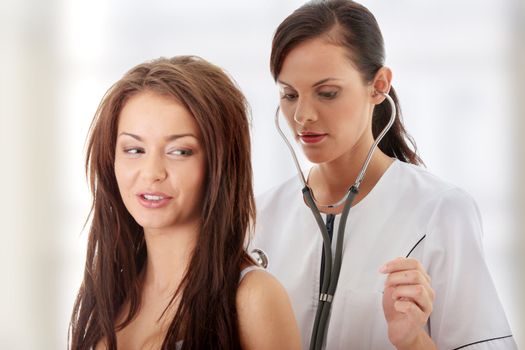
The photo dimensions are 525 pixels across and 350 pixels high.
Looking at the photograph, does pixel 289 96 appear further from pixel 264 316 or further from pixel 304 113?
pixel 264 316

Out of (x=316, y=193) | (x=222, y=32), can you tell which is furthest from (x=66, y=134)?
(x=316, y=193)

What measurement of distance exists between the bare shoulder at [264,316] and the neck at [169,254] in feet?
0.28

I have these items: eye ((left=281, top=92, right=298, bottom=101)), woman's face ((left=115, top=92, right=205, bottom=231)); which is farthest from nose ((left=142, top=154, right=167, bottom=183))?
eye ((left=281, top=92, right=298, bottom=101))

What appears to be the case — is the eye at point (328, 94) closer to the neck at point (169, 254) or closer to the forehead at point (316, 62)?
the forehead at point (316, 62)

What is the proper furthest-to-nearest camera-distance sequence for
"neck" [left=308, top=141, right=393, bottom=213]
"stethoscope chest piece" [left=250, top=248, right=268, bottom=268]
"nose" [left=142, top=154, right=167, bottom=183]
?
"neck" [left=308, top=141, right=393, bottom=213]
"stethoscope chest piece" [left=250, top=248, right=268, bottom=268]
"nose" [left=142, top=154, right=167, bottom=183]

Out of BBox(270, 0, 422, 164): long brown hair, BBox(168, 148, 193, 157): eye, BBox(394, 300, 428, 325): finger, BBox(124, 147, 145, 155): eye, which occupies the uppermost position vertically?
BBox(270, 0, 422, 164): long brown hair

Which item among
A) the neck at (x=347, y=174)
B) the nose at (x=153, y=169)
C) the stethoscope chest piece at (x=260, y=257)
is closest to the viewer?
the nose at (x=153, y=169)

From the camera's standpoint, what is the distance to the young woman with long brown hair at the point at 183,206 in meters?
0.80

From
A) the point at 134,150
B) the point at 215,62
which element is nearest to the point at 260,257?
the point at 134,150

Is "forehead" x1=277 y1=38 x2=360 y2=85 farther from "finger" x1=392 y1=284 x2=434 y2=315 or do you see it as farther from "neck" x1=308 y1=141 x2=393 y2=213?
"finger" x1=392 y1=284 x2=434 y2=315

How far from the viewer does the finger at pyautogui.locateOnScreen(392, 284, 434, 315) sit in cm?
83

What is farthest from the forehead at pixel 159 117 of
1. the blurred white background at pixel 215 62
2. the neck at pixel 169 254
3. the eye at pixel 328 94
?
the blurred white background at pixel 215 62

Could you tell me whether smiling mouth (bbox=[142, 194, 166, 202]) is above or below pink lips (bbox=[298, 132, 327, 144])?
below

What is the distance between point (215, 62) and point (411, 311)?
0.53 m
